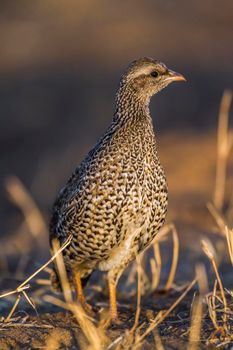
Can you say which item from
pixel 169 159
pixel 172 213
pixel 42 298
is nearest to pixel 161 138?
pixel 169 159

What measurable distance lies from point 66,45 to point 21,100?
4.18m

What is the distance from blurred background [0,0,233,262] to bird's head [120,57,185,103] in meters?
3.54

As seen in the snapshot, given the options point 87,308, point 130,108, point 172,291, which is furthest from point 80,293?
point 130,108

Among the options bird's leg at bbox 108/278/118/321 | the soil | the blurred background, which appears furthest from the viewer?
the blurred background

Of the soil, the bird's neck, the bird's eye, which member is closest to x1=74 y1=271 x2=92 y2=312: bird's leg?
the soil

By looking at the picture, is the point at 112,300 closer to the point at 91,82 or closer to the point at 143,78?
the point at 143,78

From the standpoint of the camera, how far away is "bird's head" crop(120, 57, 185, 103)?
24.4ft

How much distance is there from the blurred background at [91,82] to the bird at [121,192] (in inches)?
129

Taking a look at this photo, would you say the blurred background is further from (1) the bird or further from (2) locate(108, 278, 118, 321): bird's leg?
(1) the bird

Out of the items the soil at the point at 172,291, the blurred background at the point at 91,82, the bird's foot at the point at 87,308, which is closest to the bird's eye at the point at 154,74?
the soil at the point at 172,291

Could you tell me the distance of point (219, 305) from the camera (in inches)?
263

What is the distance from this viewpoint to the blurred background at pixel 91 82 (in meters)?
14.2

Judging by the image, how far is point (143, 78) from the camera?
746 cm

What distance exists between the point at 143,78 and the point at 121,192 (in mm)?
1067
